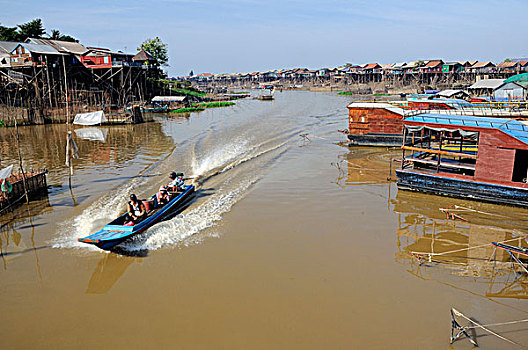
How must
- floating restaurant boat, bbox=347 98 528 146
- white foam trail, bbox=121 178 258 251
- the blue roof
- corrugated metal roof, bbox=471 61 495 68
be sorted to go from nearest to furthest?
1. white foam trail, bbox=121 178 258 251
2. the blue roof
3. floating restaurant boat, bbox=347 98 528 146
4. corrugated metal roof, bbox=471 61 495 68

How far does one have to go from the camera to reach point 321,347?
25.4 feet

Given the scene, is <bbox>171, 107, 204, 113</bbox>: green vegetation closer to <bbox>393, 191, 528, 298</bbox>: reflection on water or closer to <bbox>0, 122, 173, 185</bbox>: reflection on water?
<bbox>0, 122, 173, 185</bbox>: reflection on water

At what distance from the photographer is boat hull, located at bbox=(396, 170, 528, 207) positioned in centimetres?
1407

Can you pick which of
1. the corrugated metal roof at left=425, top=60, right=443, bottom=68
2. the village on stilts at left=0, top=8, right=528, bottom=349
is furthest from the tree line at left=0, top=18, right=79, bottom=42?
the corrugated metal roof at left=425, top=60, right=443, bottom=68

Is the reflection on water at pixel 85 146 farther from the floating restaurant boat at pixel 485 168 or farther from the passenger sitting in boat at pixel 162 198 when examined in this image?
the floating restaurant boat at pixel 485 168

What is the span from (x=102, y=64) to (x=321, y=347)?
48.9m

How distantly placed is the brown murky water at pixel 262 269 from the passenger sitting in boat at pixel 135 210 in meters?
0.58

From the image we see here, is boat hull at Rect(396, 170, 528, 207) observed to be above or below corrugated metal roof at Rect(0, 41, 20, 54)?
below

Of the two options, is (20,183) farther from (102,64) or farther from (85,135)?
(102,64)

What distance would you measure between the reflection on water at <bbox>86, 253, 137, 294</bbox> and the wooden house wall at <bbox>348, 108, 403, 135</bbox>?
63.9ft

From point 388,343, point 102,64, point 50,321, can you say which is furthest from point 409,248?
point 102,64

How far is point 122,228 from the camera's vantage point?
449 inches

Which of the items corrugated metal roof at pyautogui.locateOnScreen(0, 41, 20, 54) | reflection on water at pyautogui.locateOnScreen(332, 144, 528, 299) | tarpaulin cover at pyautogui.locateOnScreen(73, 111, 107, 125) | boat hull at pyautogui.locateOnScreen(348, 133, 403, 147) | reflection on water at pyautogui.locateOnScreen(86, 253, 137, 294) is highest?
corrugated metal roof at pyautogui.locateOnScreen(0, 41, 20, 54)

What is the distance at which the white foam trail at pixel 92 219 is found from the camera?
12.3 metres
